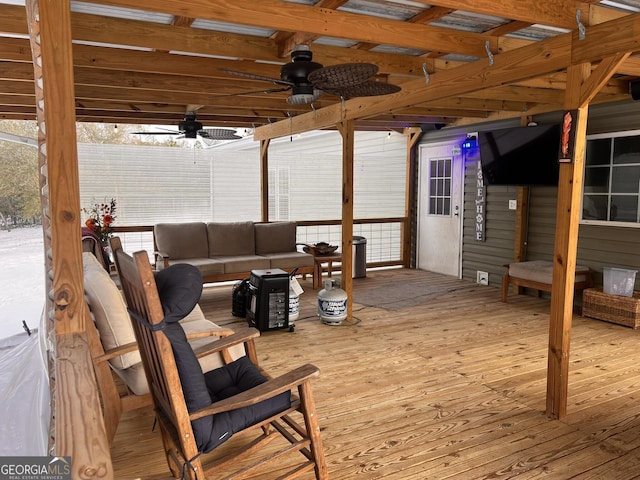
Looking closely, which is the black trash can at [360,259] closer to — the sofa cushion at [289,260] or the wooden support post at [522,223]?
the sofa cushion at [289,260]

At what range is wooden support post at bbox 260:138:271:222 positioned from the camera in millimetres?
8094

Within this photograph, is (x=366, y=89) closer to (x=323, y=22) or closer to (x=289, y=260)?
(x=323, y=22)

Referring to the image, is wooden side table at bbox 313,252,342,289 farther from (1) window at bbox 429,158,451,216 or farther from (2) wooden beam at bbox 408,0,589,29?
(2) wooden beam at bbox 408,0,589,29

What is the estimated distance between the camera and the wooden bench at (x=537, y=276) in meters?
5.80

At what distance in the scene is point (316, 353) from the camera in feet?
14.3

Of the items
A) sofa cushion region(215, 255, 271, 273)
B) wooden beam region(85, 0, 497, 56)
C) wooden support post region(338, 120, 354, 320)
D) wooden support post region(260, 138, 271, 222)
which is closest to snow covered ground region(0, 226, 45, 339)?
sofa cushion region(215, 255, 271, 273)

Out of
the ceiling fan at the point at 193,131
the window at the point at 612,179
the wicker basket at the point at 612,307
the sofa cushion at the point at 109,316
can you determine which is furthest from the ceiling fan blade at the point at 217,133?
the wicker basket at the point at 612,307

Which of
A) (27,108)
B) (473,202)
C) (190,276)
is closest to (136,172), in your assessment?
(27,108)

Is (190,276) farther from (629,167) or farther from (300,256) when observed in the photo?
(629,167)

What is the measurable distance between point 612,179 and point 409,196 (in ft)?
11.8

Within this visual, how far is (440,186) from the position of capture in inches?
325

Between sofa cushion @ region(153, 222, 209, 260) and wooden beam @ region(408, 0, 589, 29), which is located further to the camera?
sofa cushion @ region(153, 222, 209, 260)

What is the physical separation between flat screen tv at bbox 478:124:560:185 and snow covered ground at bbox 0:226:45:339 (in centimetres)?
552

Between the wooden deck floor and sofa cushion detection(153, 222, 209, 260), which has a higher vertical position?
sofa cushion detection(153, 222, 209, 260)
